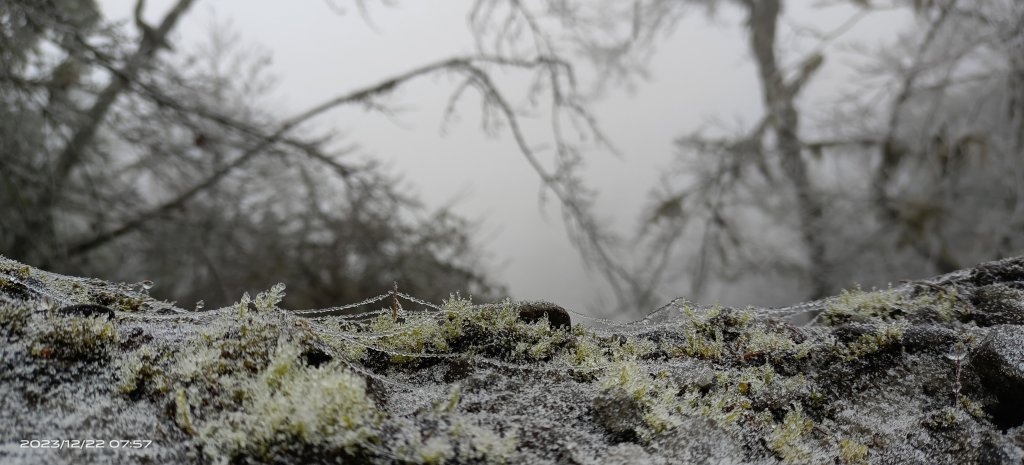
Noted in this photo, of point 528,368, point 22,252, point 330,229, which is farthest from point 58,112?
point 528,368

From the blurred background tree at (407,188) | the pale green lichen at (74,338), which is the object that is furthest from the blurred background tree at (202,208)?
the pale green lichen at (74,338)

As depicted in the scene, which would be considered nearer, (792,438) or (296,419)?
(296,419)

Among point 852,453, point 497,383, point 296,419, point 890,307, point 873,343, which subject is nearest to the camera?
point 296,419

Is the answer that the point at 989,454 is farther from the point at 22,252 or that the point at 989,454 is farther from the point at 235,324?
the point at 22,252

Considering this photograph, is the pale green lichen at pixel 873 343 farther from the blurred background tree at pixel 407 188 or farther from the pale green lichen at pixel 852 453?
the blurred background tree at pixel 407 188

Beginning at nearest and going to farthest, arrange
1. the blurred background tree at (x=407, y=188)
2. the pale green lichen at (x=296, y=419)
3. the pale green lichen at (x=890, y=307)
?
the pale green lichen at (x=296, y=419) < the pale green lichen at (x=890, y=307) < the blurred background tree at (x=407, y=188)

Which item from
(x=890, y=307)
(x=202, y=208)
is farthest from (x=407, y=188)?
(x=890, y=307)

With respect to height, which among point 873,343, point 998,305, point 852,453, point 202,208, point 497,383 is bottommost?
point 852,453

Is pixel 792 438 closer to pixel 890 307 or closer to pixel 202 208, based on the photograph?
pixel 890 307
